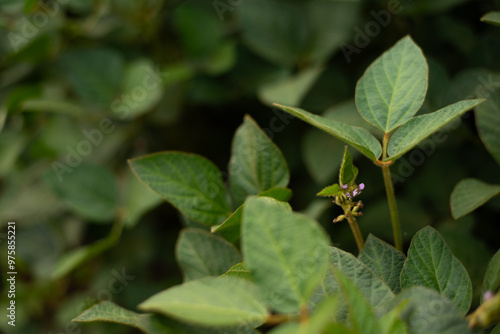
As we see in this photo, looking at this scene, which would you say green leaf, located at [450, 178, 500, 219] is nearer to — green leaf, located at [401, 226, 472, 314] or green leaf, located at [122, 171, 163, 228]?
green leaf, located at [401, 226, 472, 314]

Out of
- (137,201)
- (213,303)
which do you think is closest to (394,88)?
(213,303)

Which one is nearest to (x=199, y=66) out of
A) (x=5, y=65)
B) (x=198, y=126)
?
(x=198, y=126)

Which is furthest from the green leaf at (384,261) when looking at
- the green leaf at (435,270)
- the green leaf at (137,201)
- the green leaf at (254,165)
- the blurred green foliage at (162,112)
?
the green leaf at (137,201)

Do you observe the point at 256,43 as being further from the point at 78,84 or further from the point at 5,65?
the point at 5,65

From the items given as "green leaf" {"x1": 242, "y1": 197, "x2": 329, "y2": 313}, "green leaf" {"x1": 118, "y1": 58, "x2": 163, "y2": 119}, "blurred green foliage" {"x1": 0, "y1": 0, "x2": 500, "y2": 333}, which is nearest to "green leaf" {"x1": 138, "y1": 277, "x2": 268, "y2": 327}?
"green leaf" {"x1": 242, "y1": 197, "x2": 329, "y2": 313}

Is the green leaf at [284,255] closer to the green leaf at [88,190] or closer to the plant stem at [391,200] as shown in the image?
the plant stem at [391,200]

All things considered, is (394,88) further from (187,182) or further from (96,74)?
(96,74)

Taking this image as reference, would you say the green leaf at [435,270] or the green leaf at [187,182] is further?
the green leaf at [187,182]
